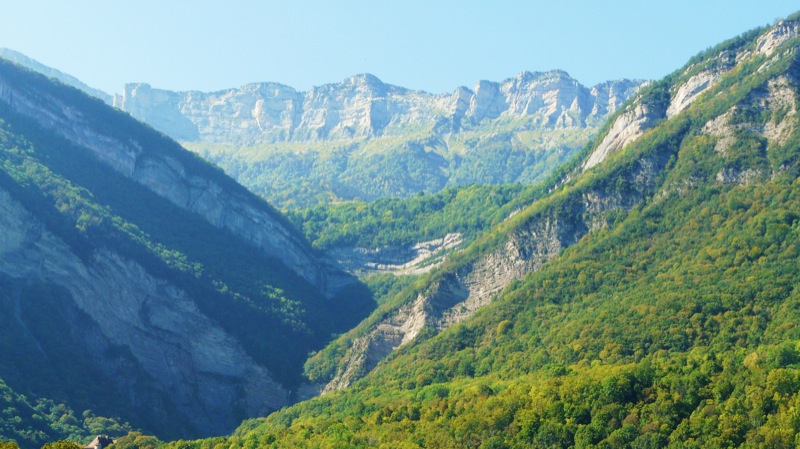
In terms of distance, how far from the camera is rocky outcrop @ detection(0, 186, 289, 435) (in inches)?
6324

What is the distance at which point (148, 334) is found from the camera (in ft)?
551

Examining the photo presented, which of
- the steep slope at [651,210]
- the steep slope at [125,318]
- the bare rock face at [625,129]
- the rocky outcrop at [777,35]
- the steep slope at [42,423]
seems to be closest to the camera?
the steep slope at [42,423]

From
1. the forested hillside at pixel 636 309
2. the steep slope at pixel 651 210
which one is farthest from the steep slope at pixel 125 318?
the forested hillside at pixel 636 309

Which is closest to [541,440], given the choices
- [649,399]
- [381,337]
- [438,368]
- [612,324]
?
[649,399]

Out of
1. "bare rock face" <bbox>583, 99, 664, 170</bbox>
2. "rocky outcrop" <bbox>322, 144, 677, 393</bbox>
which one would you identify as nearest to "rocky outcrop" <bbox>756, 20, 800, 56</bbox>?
"bare rock face" <bbox>583, 99, 664, 170</bbox>

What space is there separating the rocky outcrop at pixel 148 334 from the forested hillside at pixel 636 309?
16.1 meters

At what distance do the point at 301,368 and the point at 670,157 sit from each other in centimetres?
6904

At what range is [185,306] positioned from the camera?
175 m

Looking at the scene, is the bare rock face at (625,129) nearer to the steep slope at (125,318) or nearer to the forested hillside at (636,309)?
the forested hillside at (636,309)

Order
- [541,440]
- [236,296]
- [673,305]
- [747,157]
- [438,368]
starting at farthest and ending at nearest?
[236,296] → [747,157] → [438,368] → [673,305] → [541,440]

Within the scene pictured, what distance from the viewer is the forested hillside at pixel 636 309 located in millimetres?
101312

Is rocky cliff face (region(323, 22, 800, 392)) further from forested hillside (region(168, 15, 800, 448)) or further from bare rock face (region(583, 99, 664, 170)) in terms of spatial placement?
bare rock face (region(583, 99, 664, 170))

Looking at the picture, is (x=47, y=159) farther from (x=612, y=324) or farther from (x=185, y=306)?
(x=612, y=324)

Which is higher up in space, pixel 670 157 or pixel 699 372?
pixel 670 157
